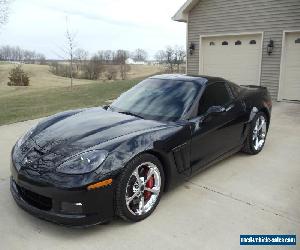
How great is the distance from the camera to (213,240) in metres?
→ 3.03

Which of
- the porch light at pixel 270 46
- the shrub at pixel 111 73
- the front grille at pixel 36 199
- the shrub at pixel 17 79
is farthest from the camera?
the shrub at pixel 111 73

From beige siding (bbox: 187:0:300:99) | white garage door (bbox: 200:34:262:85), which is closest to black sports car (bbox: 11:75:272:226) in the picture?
beige siding (bbox: 187:0:300:99)

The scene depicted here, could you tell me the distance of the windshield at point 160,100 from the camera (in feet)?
13.2

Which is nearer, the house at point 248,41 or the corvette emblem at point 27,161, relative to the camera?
the corvette emblem at point 27,161

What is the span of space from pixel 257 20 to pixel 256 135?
6445mm

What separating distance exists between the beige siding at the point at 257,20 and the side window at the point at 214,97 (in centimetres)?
637

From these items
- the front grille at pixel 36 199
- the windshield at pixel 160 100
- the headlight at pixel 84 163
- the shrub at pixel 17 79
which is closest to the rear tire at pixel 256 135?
the windshield at pixel 160 100

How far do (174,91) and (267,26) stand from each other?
7.32 metres

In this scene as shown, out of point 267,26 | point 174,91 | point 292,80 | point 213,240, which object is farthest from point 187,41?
point 213,240

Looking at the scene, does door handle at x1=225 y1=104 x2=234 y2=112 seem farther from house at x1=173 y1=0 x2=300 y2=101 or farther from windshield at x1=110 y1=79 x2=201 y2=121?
house at x1=173 y1=0 x2=300 y2=101

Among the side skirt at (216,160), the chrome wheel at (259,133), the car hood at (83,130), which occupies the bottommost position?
the side skirt at (216,160)

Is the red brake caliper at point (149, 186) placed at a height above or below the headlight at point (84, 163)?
below

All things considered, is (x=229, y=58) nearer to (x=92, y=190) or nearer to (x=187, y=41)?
(x=187, y=41)

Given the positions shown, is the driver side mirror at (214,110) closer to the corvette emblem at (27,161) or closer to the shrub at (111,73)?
the corvette emblem at (27,161)
